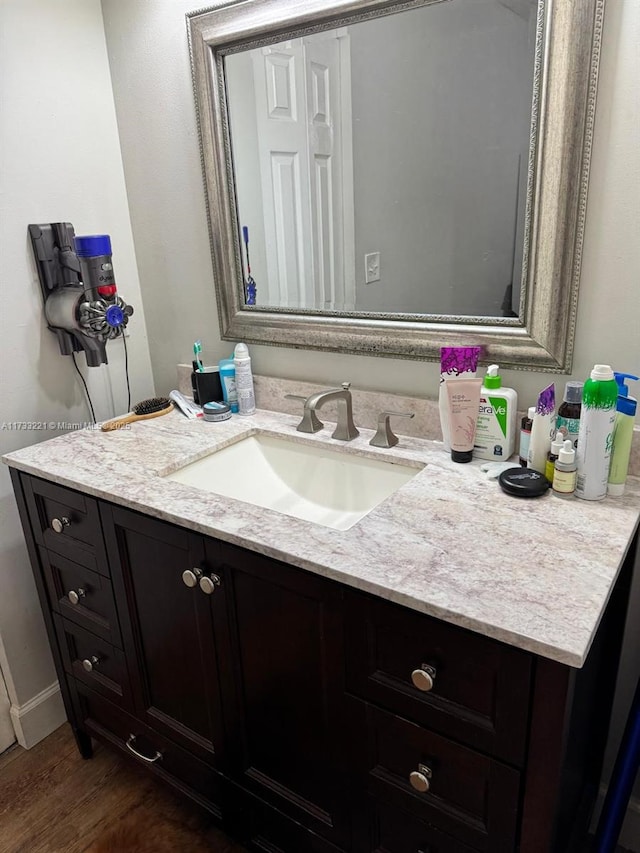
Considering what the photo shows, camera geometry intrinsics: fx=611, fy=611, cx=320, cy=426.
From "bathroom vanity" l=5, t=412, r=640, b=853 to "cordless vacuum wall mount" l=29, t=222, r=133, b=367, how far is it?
9.2 inches

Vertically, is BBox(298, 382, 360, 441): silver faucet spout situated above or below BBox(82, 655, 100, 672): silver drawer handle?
above

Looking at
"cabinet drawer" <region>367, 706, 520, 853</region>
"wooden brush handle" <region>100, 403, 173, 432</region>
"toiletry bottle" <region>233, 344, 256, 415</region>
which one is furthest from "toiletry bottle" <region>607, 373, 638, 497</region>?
"wooden brush handle" <region>100, 403, 173, 432</region>

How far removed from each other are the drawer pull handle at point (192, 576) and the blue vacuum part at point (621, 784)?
A: 2.67 ft

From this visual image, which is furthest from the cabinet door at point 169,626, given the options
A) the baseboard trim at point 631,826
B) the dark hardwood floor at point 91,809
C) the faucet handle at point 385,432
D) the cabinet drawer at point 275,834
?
the baseboard trim at point 631,826

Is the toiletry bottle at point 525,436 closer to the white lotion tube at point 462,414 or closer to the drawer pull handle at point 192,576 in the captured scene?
the white lotion tube at point 462,414

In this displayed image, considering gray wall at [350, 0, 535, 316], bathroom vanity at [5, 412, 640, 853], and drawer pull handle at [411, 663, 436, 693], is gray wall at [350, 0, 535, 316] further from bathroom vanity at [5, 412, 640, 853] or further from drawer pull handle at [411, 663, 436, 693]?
drawer pull handle at [411, 663, 436, 693]

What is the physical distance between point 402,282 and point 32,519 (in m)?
0.99

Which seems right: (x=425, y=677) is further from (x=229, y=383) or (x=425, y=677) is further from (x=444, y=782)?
(x=229, y=383)

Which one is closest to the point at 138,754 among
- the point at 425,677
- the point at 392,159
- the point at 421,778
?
the point at 421,778

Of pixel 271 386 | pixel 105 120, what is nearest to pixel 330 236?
pixel 271 386

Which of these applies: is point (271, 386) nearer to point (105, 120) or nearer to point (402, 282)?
point (402, 282)

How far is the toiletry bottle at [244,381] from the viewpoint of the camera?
1.50m

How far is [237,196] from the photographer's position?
4.79 ft

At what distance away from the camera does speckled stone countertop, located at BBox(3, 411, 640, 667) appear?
77cm
